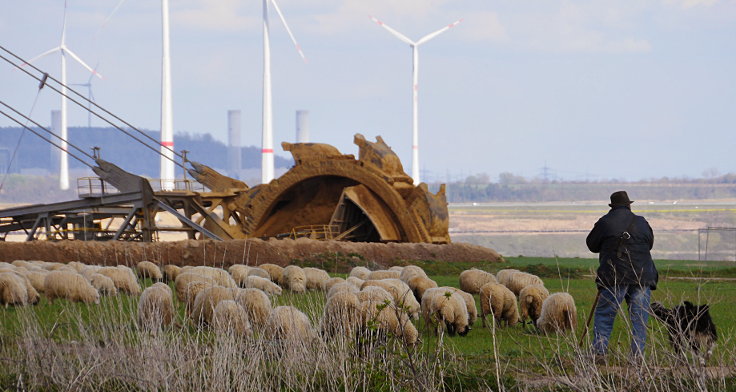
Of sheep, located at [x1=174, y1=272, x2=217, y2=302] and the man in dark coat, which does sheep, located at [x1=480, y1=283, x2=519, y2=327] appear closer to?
the man in dark coat

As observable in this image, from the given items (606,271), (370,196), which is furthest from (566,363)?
(370,196)

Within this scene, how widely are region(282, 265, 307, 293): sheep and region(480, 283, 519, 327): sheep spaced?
22.5ft

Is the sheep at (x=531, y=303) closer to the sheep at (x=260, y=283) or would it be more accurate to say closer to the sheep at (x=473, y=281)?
the sheep at (x=473, y=281)

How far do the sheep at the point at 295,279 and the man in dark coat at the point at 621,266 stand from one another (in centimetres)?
1071

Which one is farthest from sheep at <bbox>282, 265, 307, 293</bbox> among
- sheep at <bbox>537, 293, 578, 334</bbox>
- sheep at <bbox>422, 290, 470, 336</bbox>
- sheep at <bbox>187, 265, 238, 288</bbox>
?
sheep at <bbox>537, 293, 578, 334</bbox>

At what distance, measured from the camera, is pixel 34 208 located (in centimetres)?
4184

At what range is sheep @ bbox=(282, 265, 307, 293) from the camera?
76.8ft

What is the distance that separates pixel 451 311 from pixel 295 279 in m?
8.11

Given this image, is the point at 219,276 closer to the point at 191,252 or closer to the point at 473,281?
the point at 473,281

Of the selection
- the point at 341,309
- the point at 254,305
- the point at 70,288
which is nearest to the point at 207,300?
the point at 254,305

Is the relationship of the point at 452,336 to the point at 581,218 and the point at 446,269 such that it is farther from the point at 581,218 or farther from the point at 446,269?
the point at 581,218

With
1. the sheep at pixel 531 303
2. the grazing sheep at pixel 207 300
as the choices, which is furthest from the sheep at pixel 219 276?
the sheep at pixel 531 303

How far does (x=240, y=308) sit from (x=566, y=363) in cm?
468

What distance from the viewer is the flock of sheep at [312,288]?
1386cm
